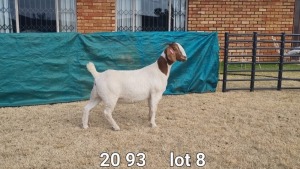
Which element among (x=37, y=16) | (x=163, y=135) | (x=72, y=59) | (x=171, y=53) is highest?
(x=37, y=16)

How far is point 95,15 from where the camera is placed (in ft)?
32.5

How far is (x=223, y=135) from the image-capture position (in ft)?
15.5

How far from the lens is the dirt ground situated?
12.6 feet

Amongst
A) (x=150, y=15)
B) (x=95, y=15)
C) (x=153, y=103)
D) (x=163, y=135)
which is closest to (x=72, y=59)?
(x=153, y=103)

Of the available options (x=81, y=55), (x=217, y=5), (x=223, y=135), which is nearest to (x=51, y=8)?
(x=81, y=55)

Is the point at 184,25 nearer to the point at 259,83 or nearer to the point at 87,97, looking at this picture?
the point at 259,83

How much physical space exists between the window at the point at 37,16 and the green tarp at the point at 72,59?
3.63 metres

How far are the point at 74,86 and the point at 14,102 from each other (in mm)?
1208

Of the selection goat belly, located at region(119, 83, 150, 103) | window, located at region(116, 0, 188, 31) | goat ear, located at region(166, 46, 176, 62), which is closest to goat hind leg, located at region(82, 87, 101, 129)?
goat belly, located at region(119, 83, 150, 103)

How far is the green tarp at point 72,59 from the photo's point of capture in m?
6.24

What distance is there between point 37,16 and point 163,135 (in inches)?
264

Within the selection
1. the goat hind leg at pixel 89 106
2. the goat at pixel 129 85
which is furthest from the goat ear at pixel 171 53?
the goat hind leg at pixel 89 106

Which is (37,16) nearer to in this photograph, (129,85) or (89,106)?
(89,106)

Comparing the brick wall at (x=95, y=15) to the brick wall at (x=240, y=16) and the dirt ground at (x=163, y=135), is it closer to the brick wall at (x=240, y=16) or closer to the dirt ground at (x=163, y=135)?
the brick wall at (x=240, y=16)
